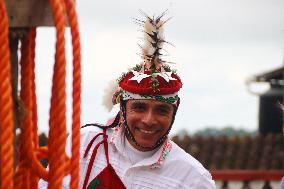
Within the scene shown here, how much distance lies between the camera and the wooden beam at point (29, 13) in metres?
1.75

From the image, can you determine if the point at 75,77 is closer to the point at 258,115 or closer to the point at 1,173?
the point at 1,173

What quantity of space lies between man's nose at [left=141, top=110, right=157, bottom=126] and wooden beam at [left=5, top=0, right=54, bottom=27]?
4.46 ft

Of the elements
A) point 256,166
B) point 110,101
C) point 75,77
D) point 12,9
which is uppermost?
point 12,9

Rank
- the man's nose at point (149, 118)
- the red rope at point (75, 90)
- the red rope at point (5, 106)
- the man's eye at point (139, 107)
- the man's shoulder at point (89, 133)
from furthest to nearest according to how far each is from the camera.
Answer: the man's shoulder at point (89, 133), the man's eye at point (139, 107), the man's nose at point (149, 118), the red rope at point (75, 90), the red rope at point (5, 106)

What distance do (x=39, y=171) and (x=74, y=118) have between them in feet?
0.62

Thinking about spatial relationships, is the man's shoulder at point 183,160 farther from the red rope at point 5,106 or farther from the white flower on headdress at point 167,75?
the red rope at point 5,106

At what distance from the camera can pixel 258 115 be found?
1889cm

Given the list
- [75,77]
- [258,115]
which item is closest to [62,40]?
[75,77]

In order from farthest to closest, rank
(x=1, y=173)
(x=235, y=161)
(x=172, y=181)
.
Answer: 1. (x=235, y=161)
2. (x=172, y=181)
3. (x=1, y=173)

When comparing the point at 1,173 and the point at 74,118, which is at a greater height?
the point at 74,118

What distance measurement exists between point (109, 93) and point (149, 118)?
887 millimetres

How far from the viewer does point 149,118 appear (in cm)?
311

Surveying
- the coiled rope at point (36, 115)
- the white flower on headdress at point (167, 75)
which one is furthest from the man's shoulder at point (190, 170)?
the coiled rope at point (36, 115)

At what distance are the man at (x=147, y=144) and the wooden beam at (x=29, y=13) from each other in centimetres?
138
